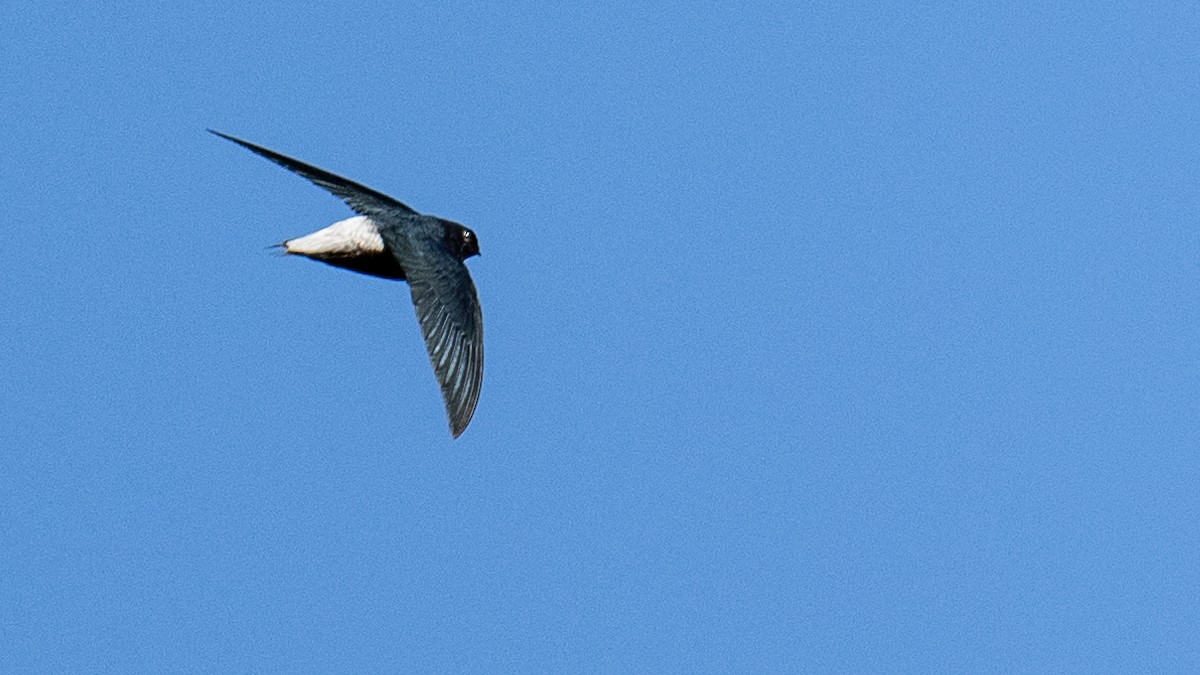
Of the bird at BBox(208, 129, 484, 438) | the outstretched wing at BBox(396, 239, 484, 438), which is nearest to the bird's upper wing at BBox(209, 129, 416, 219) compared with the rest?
the bird at BBox(208, 129, 484, 438)

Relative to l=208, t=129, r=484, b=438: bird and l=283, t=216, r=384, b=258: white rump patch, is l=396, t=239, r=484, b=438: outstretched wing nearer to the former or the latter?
l=208, t=129, r=484, b=438: bird

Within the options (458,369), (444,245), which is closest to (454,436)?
(458,369)

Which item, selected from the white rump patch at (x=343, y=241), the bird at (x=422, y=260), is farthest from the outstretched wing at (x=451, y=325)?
the white rump patch at (x=343, y=241)

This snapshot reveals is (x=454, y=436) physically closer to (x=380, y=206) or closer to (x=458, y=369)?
(x=458, y=369)

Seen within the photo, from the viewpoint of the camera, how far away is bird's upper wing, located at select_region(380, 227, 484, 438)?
43.3ft

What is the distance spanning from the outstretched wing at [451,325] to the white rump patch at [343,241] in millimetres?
394

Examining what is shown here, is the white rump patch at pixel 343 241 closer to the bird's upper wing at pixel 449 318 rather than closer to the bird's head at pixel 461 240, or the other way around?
the bird's upper wing at pixel 449 318

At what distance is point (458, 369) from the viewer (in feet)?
44.1

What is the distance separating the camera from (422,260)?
564 inches

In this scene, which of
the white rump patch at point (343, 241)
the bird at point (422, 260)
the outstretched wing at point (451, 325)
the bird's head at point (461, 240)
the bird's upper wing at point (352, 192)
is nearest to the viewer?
the outstretched wing at point (451, 325)

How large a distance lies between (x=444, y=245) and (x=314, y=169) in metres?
1.42

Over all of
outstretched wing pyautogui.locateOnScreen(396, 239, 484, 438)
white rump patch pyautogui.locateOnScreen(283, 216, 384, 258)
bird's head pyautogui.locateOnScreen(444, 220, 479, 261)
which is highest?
bird's head pyautogui.locateOnScreen(444, 220, 479, 261)

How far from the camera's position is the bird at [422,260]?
43.8ft

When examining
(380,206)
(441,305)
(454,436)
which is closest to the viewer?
(454,436)
